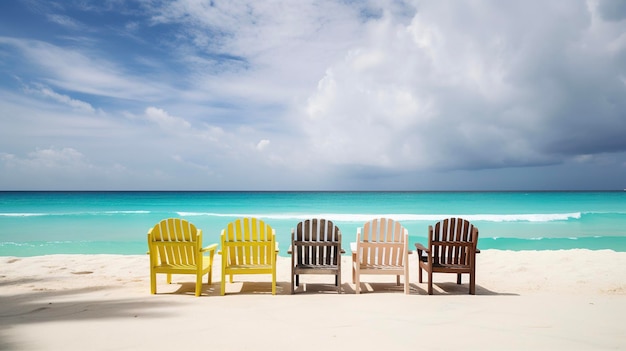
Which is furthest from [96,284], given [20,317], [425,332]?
[425,332]

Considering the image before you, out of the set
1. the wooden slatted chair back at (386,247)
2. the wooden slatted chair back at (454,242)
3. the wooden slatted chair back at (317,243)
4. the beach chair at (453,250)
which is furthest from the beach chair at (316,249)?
the wooden slatted chair back at (454,242)

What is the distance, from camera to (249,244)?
609 centimetres

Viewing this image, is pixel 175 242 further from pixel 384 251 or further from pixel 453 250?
pixel 453 250

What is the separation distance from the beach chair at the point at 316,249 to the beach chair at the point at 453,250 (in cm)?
139

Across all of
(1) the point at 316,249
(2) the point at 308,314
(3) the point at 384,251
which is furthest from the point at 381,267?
(2) the point at 308,314

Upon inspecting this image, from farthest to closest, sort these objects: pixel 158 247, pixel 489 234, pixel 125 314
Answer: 1. pixel 489 234
2. pixel 158 247
3. pixel 125 314

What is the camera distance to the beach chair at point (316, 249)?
6039mm

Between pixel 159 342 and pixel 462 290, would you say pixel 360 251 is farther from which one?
pixel 159 342

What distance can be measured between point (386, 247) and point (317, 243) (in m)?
1.08

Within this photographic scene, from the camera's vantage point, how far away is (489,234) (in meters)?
17.9

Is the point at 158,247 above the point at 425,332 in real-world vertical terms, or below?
above

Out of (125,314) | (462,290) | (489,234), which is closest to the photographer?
(125,314)

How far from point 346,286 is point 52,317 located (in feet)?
13.9

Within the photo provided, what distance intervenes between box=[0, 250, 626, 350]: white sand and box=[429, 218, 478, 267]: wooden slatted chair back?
0.54 meters
